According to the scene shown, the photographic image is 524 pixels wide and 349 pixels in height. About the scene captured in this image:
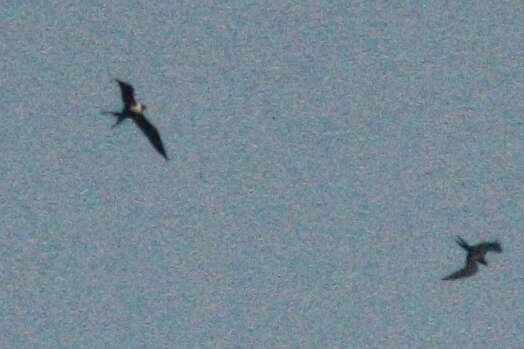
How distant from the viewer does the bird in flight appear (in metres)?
74.1

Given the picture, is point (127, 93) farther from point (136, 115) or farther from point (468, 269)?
point (468, 269)

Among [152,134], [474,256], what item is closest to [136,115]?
[152,134]

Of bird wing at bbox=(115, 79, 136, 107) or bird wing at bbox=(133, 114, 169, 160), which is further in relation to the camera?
bird wing at bbox=(133, 114, 169, 160)

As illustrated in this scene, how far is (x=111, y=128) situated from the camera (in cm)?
7144

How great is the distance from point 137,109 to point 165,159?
263 centimetres

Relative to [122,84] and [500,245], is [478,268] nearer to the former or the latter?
[500,245]

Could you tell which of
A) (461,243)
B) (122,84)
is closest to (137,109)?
(122,84)

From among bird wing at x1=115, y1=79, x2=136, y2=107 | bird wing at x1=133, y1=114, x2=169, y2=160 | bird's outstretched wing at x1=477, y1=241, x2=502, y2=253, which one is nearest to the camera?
bird wing at x1=115, y1=79, x2=136, y2=107

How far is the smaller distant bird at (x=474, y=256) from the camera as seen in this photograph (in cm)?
7931

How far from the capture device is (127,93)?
2923 inches

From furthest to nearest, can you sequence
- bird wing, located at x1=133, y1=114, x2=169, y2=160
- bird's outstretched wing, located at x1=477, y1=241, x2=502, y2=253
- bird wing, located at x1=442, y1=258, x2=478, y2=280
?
bird wing, located at x1=442, y1=258, x2=478, y2=280, bird's outstretched wing, located at x1=477, y1=241, x2=502, y2=253, bird wing, located at x1=133, y1=114, x2=169, y2=160

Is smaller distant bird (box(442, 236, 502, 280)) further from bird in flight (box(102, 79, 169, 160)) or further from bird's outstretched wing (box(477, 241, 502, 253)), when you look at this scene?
bird in flight (box(102, 79, 169, 160))

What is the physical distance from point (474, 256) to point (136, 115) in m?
17.1

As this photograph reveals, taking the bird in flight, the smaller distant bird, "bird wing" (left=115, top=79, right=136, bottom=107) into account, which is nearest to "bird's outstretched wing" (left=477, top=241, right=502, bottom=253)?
the smaller distant bird
